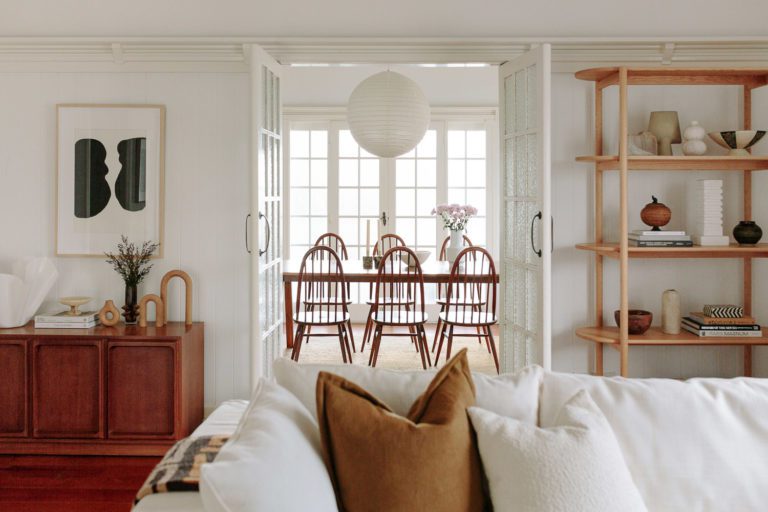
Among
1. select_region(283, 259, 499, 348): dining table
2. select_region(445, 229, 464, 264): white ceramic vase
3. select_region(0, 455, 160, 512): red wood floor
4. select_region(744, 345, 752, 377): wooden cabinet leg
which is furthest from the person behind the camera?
select_region(445, 229, 464, 264): white ceramic vase

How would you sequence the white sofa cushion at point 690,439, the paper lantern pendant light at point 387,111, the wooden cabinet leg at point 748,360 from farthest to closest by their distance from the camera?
the paper lantern pendant light at point 387,111, the wooden cabinet leg at point 748,360, the white sofa cushion at point 690,439

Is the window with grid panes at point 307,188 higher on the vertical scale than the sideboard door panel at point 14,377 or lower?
higher

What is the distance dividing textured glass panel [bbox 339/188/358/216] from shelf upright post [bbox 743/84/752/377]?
4102 mm

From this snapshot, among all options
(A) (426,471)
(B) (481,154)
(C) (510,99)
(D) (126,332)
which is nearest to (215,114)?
(D) (126,332)

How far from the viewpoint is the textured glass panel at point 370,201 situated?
7.80 metres

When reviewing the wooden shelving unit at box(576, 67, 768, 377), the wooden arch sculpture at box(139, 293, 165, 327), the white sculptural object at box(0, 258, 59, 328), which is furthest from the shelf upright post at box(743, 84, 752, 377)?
the white sculptural object at box(0, 258, 59, 328)

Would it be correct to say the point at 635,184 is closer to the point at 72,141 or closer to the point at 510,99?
the point at 510,99

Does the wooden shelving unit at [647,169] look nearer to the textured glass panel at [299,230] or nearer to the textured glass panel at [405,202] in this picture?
the textured glass panel at [405,202]

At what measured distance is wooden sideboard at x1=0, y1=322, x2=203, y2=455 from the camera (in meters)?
4.05

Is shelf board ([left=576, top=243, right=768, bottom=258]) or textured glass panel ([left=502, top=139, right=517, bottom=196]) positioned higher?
textured glass panel ([left=502, top=139, right=517, bottom=196])

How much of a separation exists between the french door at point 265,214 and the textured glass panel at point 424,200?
10.8 feet

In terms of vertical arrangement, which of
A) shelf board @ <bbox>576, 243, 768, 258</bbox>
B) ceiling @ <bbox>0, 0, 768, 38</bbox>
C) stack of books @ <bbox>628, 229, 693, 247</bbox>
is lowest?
shelf board @ <bbox>576, 243, 768, 258</bbox>

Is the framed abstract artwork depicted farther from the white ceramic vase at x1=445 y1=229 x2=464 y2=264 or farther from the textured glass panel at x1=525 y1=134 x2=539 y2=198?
the white ceramic vase at x1=445 y1=229 x2=464 y2=264

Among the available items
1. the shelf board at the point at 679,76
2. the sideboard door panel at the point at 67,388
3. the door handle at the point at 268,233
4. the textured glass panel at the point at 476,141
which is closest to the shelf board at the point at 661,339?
the shelf board at the point at 679,76
